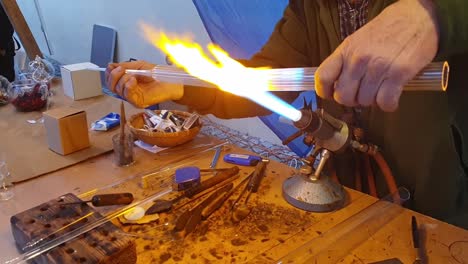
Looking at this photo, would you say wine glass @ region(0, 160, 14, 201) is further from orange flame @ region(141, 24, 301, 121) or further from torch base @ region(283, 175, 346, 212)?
torch base @ region(283, 175, 346, 212)

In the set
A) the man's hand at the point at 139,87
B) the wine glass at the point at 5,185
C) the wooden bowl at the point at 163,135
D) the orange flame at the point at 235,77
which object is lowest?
the wine glass at the point at 5,185

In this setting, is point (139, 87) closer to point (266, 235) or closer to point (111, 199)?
point (111, 199)

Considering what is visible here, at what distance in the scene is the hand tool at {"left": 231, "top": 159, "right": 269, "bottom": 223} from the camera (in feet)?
3.23

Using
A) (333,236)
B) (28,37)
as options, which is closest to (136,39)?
(28,37)

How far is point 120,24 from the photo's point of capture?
136 inches

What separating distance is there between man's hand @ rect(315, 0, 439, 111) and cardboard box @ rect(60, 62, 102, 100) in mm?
1257

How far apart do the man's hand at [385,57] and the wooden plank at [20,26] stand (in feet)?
5.75

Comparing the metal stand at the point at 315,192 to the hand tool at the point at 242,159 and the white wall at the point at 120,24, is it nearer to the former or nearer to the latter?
the hand tool at the point at 242,159

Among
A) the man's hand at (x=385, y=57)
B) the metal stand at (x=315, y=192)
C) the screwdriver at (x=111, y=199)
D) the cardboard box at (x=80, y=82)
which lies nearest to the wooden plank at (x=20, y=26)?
the cardboard box at (x=80, y=82)

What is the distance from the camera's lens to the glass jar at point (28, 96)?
160cm

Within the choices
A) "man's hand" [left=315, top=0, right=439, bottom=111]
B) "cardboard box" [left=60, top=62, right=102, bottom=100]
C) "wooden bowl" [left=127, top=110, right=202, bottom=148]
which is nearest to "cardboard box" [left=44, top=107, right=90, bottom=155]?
"wooden bowl" [left=127, top=110, right=202, bottom=148]

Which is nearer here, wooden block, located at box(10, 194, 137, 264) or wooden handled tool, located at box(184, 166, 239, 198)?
wooden block, located at box(10, 194, 137, 264)

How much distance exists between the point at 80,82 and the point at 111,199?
2.85 ft

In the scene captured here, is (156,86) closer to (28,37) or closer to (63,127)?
(63,127)
